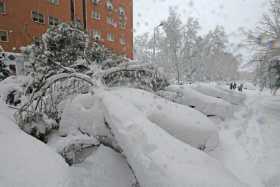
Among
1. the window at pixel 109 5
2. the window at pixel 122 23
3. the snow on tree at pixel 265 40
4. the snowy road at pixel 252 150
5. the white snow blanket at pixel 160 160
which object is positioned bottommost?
the snowy road at pixel 252 150

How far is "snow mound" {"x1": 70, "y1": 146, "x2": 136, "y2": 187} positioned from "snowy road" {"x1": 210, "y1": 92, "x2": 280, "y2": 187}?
1964mm

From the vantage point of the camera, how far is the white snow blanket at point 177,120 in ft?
9.80

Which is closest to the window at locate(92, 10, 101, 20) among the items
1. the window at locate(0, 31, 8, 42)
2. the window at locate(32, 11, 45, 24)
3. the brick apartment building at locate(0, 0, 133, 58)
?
the brick apartment building at locate(0, 0, 133, 58)

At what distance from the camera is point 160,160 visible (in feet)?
5.41

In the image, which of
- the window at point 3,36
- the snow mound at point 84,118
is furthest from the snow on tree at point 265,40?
the window at point 3,36

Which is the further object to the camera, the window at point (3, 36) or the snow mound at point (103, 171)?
the window at point (3, 36)

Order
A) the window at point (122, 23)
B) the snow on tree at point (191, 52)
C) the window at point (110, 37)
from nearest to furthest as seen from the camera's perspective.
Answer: the window at point (110, 37), the window at point (122, 23), the snow on tree at point (191, 52)

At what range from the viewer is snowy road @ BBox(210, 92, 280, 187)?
3193 mm

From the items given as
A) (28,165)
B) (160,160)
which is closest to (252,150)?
(160,160)

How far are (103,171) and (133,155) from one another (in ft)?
1.95

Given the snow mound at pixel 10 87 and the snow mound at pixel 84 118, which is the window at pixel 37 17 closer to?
the snow mound at pixel 10 87

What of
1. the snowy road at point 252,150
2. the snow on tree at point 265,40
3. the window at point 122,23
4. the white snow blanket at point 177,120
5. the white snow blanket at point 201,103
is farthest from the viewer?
the window at point 122,23

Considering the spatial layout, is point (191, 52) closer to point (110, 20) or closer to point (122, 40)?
point (122, 40)

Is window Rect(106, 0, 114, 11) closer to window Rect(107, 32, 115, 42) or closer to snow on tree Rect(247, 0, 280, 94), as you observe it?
window Rect(107, 32, 115, 42)
